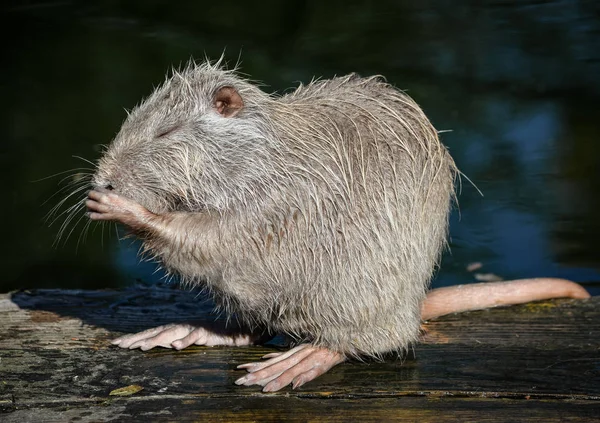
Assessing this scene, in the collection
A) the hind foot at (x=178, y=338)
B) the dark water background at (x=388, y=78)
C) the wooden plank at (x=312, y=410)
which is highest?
the dark water background at (x=388, y=78)

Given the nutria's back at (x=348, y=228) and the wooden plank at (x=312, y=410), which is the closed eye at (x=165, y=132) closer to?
the nutria's back at (x=348, y=228)

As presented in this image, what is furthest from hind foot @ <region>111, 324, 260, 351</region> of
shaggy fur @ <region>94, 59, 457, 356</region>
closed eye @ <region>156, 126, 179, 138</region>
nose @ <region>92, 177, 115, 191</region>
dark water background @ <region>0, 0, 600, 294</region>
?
dark water background @ <region>0, 0, 600, 294</region>

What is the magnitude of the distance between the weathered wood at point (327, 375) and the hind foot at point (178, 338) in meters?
0.04

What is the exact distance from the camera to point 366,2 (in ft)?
31.7

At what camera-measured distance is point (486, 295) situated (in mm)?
3650

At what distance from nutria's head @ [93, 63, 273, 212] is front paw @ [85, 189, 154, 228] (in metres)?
0.08

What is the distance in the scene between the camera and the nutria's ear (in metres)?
3.21

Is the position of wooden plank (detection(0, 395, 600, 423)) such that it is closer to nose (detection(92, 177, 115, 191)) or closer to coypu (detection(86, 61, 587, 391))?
coypu (detection(86, 61, 587, 391))

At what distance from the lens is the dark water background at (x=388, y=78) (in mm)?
6027

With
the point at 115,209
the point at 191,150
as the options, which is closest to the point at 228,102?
the point at 191,150

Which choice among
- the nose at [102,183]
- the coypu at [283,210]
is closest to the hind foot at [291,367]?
the coypu at [283,210]

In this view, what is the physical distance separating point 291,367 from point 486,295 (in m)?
0.94

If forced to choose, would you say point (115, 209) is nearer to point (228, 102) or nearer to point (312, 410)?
point (228, 102)

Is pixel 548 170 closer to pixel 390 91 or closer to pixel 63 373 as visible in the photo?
pixel 390 91
